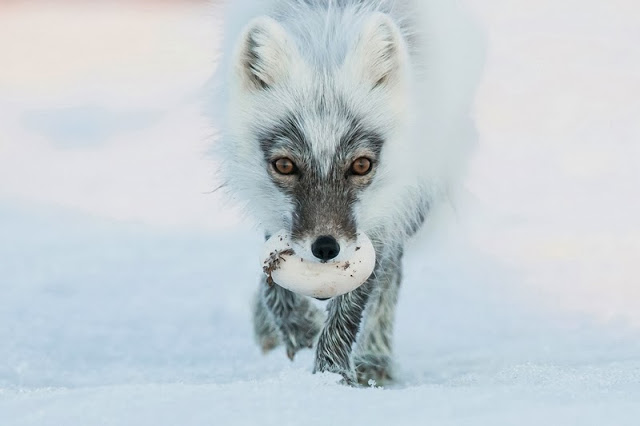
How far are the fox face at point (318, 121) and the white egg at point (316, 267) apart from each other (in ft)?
0.27

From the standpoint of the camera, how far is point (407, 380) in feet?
17.4

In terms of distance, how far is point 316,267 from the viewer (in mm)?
4426

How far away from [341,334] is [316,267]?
858 mm

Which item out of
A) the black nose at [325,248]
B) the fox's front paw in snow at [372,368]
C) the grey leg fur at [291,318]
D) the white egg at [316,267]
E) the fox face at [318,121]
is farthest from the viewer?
the grey leg fur at [291,318]

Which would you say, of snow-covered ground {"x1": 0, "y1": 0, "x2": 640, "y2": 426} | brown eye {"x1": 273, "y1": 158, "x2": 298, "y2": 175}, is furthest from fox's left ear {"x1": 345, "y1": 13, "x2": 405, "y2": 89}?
snow-covered ground {"x1": 0, "y1": 0, "x2": 640, "y2": 426}

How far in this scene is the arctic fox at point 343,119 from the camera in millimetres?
4387

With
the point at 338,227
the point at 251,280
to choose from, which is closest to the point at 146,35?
the point at 251,280

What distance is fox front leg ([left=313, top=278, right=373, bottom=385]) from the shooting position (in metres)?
5.11

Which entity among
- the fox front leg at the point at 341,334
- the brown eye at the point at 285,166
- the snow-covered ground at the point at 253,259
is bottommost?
the snow-covered ground at the point at 253,259

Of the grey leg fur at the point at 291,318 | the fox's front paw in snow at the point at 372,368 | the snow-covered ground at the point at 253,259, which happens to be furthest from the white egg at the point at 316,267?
the grey leg fur at the point at 291,318

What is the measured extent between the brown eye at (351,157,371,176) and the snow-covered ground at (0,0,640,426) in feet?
3.11

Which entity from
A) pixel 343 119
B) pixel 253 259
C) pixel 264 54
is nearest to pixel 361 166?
pixel 343 119

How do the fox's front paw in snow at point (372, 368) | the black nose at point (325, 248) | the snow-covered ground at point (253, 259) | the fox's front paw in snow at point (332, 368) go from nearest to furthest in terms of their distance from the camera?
the snow-covered ground at point (253, 259)
the black nose at point (325, 248)
the fox's front paw in snow at point (332, 368)
the fox's front paw in snow at point (372, 368)

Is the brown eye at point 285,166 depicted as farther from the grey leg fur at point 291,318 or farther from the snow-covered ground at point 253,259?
the grey leg fur at point 291,318
